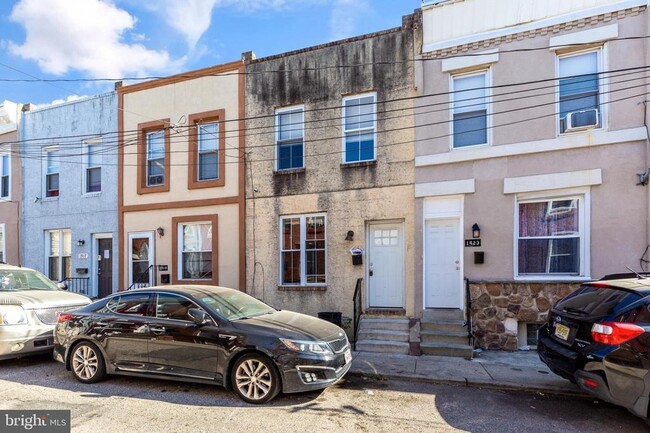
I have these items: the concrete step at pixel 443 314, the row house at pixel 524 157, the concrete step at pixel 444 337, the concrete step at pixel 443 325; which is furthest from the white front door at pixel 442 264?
the concrete step at pixel 444 337

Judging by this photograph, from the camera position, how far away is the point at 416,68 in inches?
349

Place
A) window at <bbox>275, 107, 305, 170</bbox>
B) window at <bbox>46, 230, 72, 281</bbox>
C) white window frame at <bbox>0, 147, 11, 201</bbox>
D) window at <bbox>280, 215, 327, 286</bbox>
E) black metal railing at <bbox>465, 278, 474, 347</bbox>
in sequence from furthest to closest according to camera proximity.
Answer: white window frame at <bbox>0, 147, 11, 201</bbox>, window at <bbox>46, 230, 72, 281</bbox>, window at <bbox>275, 107, 305, 170</bbox>, window at <bbox>280, 215, 327, 286</bbox>, black metal railing at <bbox>465, 278, 474, 347</bbox>

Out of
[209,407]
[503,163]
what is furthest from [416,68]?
[209,407]

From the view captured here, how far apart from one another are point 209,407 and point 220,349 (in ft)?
2.28

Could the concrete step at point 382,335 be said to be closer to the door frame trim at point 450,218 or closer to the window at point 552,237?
the door frame trim at point 450,218

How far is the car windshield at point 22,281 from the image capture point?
315 inches

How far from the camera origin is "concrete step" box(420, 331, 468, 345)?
25.6 ft

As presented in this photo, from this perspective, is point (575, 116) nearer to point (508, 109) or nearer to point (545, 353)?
point (508, 109)

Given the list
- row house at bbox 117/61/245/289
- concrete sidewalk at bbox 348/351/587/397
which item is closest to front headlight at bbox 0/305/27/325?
row house at bbox 117/61/245/289

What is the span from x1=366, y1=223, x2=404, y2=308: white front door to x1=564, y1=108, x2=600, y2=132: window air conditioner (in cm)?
384

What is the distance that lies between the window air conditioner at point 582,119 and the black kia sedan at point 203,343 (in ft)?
19.4

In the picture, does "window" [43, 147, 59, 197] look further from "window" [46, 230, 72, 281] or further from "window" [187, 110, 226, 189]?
"window" [187, 110, 226, 189]

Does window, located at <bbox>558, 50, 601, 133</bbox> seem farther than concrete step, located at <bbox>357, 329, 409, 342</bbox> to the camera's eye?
No

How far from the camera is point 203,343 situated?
216 inches
